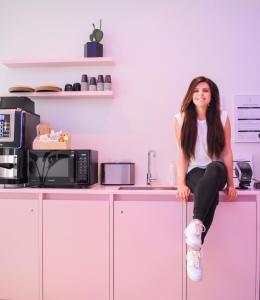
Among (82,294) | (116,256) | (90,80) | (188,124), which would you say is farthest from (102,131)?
(82,294)

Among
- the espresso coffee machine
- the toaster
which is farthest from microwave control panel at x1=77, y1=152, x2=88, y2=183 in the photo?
the espresso coffee machine

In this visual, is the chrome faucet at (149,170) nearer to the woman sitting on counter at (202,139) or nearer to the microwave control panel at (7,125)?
the woman sitting on counter at (202,139)

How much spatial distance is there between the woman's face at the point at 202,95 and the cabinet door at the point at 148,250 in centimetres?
66

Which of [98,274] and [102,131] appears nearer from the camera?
[98,274]

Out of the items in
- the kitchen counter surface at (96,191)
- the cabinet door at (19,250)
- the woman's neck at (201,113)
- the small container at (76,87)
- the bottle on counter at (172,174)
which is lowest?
the cabinet door at (19,250)

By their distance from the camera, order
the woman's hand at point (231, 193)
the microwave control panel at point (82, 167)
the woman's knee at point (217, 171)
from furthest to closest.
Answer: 1. the microwave control panel at point (82, 167)
2. the woman's hand at point (231, 193)
3. the woman's knee at point (217, 171)

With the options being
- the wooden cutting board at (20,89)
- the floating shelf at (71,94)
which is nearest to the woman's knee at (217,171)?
the floating shelf at (71,94)

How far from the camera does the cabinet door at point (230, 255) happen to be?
2021 millimetres

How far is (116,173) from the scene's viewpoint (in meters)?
2.51

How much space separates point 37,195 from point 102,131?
0.79 metres

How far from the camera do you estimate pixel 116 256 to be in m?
2.09

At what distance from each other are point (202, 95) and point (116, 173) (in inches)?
34.9

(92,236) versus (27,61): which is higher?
(27,61)

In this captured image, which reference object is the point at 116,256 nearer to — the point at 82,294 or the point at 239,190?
the point at 82,294
